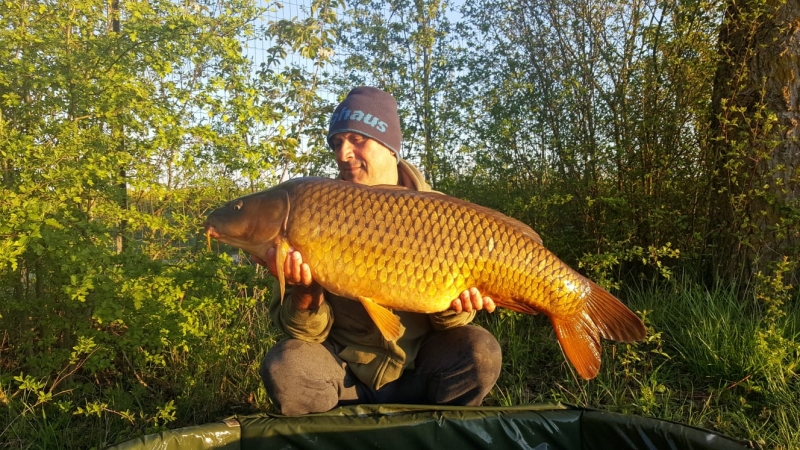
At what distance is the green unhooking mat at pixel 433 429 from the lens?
1.53m

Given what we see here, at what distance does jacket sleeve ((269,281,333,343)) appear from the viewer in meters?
1.69

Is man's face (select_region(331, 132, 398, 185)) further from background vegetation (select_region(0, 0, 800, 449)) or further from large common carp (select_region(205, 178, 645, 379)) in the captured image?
background vegetation (select_region(0, 0, 800, 449))

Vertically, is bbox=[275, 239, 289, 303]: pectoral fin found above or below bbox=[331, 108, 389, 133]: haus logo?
below

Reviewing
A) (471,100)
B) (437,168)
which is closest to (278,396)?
(437,168)

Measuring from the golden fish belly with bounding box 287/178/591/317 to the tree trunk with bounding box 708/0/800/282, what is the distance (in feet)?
5.02

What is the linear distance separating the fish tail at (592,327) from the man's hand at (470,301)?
0.65 ft

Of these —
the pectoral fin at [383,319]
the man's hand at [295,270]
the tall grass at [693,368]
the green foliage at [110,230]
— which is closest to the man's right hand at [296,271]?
the man's hand at [295,270]

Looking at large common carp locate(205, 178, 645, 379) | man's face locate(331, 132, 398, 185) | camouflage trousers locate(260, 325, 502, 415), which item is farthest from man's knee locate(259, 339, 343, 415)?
man's face locate(331, 132, 398, 185)

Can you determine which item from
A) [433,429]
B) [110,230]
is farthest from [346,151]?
[110,230]

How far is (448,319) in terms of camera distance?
68.1 inches

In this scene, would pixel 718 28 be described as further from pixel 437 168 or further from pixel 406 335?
pixel 406 335

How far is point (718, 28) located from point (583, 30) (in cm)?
66

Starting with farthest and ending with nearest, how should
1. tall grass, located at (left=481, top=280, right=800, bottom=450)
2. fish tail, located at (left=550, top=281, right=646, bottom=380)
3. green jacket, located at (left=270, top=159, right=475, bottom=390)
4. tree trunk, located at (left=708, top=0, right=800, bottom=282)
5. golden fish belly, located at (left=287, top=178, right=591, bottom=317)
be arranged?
tree trunk, located at (left=708, top=0, right=800, bottom=282)
tall grass, located at (left=481, top=280, right=800, bottom=450)
green jacket, located at (left=270, top=159, right=475, bottom=390)
fish tail, located at (left=550, top=281, right=646, bottom=380)
golden fish belly, located at (left=287, top=178, right=591, bottom=317)

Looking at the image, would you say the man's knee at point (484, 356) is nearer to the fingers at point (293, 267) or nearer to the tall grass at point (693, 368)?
the tall grass at point (693, 368)
